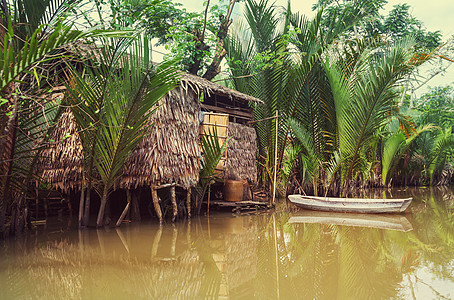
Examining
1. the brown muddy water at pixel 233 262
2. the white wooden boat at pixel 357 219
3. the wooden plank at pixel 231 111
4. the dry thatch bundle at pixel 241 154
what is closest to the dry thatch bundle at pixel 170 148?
the brown muddy water at pixel 233 262

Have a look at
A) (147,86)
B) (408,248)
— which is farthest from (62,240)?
(408,248)

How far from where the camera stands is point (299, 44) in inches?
462

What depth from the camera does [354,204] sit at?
848cm

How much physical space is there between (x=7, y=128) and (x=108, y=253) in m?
1.87

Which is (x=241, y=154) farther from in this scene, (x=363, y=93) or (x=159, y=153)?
(x=159, y=153)

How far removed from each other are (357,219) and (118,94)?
5.33 metres

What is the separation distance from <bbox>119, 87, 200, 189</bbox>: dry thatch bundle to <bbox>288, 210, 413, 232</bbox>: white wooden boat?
2361mm

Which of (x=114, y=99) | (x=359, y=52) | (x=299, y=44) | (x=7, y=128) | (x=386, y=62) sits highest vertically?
(x=299, y=44)

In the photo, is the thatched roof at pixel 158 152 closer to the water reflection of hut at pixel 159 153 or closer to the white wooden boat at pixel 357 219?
the water reflection of hut at pixel 159 153

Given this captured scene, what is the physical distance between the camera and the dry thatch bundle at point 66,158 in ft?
22.8

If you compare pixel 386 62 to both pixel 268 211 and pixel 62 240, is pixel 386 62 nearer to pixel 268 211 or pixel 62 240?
pixel 268 211

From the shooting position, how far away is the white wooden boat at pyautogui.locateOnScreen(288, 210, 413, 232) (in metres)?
6.91

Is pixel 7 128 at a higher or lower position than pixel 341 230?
higher

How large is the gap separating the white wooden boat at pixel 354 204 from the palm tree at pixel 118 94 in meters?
5.06
